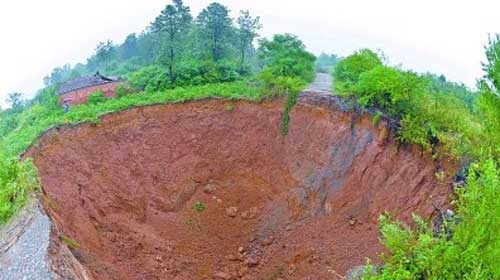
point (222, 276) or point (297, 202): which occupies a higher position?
point (297, 202)

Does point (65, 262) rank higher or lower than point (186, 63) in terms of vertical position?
lower

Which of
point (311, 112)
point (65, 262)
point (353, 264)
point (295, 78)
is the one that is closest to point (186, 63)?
point (295, 78)

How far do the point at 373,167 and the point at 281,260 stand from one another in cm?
423

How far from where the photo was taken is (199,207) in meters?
21.2

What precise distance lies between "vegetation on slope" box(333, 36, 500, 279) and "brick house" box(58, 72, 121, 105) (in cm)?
1405

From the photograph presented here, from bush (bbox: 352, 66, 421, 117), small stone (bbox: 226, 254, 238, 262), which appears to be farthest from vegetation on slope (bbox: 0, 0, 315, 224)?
small stone (bbox: 226, 254, 238, 262)

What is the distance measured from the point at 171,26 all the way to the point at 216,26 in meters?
2.98

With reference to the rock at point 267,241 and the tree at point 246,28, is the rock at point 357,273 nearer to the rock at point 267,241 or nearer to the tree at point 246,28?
the rock at point 267,241

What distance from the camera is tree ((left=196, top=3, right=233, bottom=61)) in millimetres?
30438

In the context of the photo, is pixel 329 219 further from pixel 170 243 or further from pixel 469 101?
pixel 469 101

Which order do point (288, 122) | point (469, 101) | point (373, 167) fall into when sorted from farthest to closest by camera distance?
point (469, 101), point (288, 122), point (373, 167)

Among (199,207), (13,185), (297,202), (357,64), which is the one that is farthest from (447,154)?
(13,185)

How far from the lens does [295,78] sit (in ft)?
77.7

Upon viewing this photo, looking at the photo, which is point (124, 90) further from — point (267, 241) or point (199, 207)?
point (267, 241)
